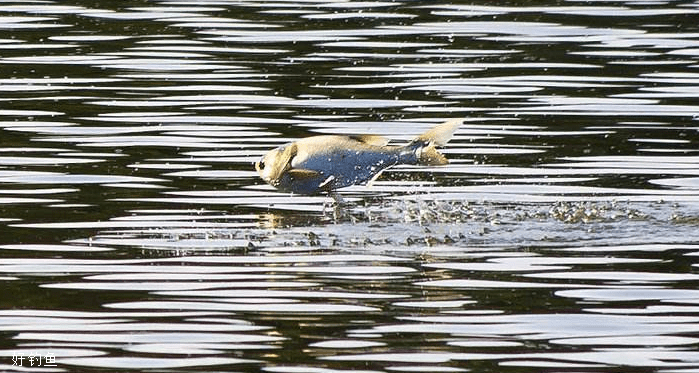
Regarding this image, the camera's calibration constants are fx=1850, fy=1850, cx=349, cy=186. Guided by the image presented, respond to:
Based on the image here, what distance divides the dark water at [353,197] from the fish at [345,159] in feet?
0.92

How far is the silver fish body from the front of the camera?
39.1 ft

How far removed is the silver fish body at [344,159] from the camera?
1191 cm

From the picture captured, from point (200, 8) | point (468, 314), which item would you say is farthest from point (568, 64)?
point (468, 314)

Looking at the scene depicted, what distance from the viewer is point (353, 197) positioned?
13055 mm

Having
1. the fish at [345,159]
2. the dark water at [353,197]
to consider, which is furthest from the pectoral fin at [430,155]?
the dark water at [353,197]

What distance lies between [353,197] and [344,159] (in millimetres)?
1116

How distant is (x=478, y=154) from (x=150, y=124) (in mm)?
2985

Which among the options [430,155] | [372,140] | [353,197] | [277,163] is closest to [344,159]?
[372,140]

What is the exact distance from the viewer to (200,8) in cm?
2409

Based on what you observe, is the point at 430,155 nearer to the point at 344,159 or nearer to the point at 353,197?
the point at 344,159

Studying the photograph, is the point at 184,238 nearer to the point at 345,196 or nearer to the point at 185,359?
the point at 345,196

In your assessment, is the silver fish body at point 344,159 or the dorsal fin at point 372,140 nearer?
the silver fish body at point 344,159

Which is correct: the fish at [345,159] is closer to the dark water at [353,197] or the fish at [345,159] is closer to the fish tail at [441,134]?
the fish tail at [441,134]

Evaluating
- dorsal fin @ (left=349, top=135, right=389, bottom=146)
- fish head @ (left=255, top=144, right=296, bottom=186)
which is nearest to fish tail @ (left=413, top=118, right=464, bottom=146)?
dorsal fin @ (left=349, top=135, right=389, bottom=146)
